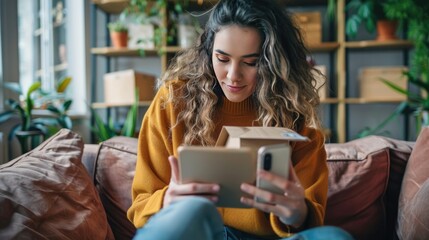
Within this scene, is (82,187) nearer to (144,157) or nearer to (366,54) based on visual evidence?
(144,157)

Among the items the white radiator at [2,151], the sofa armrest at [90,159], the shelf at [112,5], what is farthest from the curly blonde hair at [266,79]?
the shelf at [112,5]

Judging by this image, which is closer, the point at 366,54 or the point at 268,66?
the point at 268,66

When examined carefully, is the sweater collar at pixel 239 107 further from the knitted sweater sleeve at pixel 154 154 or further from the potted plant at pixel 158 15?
the potted plant at pixel 158 15

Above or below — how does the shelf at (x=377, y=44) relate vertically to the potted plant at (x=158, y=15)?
below

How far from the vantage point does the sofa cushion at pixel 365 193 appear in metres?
1.33

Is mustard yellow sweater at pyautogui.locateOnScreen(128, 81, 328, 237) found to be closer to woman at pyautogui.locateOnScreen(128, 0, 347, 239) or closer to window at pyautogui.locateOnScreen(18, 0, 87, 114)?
woman at pyautogui.locateOnScreen(128, 0, 347, 239)

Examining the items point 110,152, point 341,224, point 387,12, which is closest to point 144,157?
point 110,152

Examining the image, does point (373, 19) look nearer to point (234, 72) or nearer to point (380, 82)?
point (380, 82)

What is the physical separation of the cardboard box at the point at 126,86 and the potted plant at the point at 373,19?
1421mm

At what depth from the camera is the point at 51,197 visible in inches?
40.7

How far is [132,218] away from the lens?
111 centimetres

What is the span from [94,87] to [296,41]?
2371 mm

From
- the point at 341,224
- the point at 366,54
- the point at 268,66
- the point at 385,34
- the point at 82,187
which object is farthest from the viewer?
the point at 366,54

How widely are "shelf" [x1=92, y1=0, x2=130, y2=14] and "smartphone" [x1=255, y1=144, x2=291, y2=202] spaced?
95.0 inches
